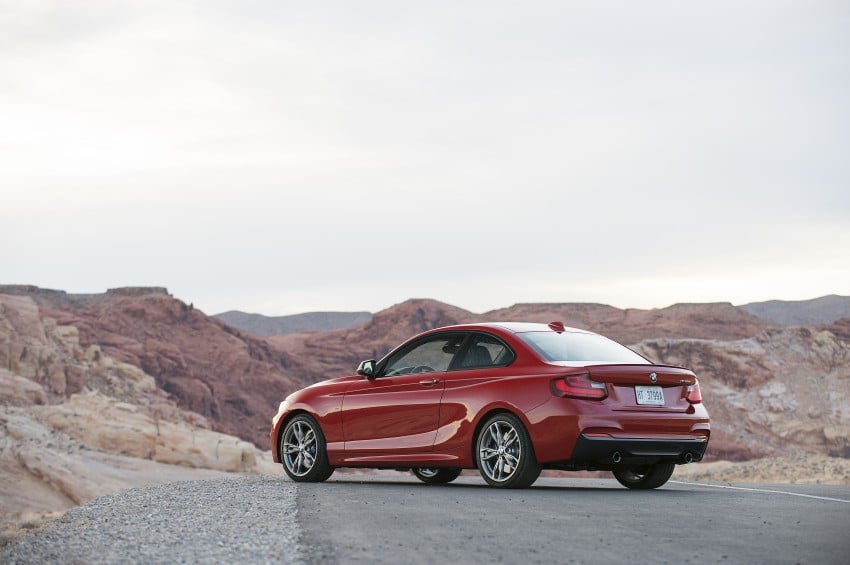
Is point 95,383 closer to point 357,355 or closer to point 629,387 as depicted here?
point 357,355

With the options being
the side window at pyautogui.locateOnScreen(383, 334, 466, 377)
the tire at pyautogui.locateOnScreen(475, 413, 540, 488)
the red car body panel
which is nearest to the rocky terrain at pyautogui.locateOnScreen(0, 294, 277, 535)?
the red car body panel

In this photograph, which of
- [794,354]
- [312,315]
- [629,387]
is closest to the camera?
[629,387]

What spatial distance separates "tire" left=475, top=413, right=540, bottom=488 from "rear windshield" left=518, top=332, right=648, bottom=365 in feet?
2.53

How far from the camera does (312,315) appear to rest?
15612 centimetres

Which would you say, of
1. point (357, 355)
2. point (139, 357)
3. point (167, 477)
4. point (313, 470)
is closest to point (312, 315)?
point (357, 355)

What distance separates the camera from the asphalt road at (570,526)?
7.23 m

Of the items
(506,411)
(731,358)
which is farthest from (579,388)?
(731,358)

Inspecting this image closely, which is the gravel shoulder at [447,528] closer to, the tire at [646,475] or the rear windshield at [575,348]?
the tire at [646,475]

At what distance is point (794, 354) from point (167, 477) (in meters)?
46.6

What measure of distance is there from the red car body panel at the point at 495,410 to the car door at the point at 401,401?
12 mm

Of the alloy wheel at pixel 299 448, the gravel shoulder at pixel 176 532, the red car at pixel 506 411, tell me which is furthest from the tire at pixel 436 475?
the gravel shoulder at pixel 176 532

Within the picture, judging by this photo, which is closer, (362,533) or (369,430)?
(362,533)

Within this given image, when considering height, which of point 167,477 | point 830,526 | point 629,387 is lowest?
point 167,477

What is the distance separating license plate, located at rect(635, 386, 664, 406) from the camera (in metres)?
11.3
